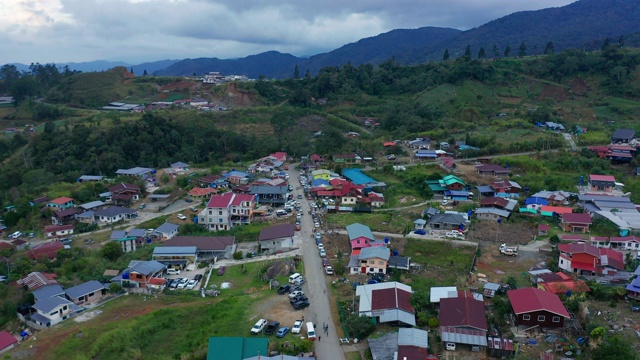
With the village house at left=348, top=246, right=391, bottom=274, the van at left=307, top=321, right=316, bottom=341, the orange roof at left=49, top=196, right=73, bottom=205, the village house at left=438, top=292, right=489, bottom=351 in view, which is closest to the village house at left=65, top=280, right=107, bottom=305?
the van at left=307, top=321, right=316, bottom=341

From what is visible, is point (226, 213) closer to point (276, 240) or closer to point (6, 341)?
point (276, 240)

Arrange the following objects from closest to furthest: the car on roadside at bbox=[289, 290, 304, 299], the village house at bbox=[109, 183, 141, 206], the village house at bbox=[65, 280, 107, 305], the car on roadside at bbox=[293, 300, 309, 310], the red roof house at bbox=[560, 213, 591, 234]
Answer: the car on roadside at bbox=[293, 300, 309, 310] < the car on roadside at bbox=[289, 290, 304, 299] < the village house at bbox=[65, 280, 107, 305] < the red roof house at bbox=[560, 213, 591, 234] < the village house at bbox=[109, 183, 141, 206]

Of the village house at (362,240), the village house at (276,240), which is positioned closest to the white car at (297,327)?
the village house at (362,240)

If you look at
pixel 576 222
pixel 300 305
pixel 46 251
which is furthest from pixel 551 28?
pixel 46 251

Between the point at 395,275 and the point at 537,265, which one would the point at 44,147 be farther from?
the point at 537,265

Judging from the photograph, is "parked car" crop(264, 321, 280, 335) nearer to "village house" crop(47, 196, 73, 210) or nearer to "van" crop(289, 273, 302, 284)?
"van" crop(289, 273, 302, 284)

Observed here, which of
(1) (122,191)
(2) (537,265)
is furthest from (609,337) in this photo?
(1) (122,191)

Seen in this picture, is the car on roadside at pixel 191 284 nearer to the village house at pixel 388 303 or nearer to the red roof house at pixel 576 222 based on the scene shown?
the village house at pixel 388 303
